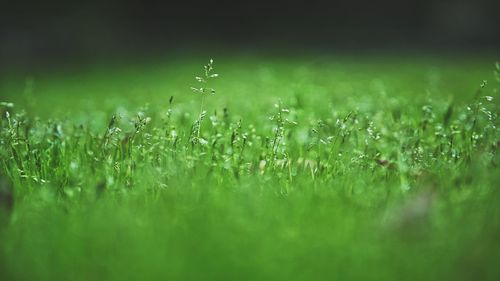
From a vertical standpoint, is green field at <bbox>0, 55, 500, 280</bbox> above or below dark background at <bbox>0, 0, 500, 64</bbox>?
below

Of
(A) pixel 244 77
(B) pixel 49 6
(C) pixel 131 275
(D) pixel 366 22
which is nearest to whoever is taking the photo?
(C) pixel 131 275

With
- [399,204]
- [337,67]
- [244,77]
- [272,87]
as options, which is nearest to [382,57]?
[337,67]

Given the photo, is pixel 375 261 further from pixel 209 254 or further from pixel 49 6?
pixel 49 6

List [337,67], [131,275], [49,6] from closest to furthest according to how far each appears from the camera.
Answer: [131,275] → [337,67] → [49,6]

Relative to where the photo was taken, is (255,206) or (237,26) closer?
(255,206)

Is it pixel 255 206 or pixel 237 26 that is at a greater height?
pixel 237 26

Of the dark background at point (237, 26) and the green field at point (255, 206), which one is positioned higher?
the dark background at point (237, 26)

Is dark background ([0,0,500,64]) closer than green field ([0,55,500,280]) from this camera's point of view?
No

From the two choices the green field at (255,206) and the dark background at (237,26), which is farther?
the dark background at (237,26)
